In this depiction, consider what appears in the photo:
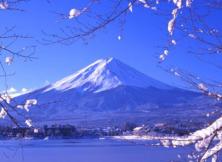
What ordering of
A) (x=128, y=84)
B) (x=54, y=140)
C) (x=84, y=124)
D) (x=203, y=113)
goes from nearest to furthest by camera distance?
(x=203, y=113), (x=54, y=140), (x=84, y=124), (x=128, y=84)

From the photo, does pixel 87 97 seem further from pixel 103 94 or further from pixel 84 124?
pixel 84 124

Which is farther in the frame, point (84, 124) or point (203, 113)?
point (84, 124)

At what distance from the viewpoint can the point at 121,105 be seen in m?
158

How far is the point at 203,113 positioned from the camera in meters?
3.80

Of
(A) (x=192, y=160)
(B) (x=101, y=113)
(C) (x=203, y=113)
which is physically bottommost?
(A) (x=192, y=160)

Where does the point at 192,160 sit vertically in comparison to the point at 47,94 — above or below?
below

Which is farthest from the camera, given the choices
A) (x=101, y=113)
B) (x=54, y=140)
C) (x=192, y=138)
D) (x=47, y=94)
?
(x=101, y=113)

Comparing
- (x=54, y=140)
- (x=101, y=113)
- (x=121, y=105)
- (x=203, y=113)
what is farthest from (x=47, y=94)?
(x=203, y=113)

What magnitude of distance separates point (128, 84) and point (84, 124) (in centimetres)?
6553

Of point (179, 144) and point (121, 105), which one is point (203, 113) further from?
point (121, 105)

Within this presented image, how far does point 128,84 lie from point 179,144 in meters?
164

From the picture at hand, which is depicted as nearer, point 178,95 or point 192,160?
point 192,160

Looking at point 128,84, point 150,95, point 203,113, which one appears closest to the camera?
point 203,113

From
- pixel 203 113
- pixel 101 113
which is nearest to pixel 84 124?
pixel 101 113
